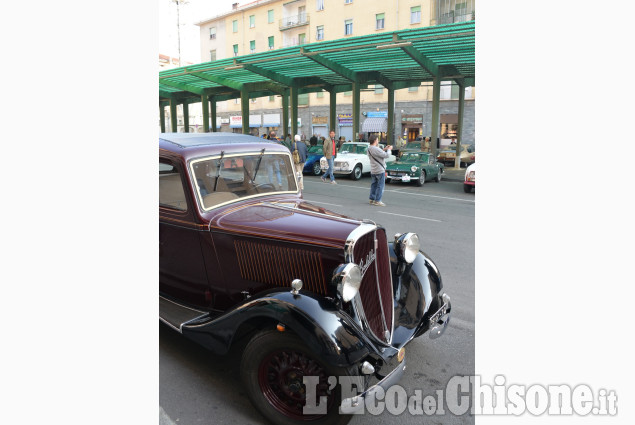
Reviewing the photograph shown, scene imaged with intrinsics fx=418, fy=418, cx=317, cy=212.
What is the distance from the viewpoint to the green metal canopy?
15438 millimetres

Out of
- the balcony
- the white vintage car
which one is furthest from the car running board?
the balcony

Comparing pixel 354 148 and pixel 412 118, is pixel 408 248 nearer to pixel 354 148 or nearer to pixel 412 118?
pixel 354 148

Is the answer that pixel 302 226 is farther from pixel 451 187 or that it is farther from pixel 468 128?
pixel 468 128

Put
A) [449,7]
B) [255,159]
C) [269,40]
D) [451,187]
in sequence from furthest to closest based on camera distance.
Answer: [269,40] → [449,7] → [451,187] → [255,159]

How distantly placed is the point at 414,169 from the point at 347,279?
41.3 feet

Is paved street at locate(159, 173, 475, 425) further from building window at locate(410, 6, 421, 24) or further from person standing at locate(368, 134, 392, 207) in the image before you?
building window at locate(410, 6, 421, 24)

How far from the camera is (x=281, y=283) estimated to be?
3.01 metres

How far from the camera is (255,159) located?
153 inches

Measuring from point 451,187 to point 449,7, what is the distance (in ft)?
65.6

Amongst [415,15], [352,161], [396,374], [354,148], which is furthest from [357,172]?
A: [415,15]

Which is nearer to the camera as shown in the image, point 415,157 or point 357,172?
point 415,157

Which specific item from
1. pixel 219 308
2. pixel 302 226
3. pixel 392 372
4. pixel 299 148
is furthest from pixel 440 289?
pixel 299 148

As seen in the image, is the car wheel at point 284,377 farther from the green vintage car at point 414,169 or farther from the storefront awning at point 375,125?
the storefront awning at point 375,125

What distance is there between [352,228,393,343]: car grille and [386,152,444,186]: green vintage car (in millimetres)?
11711
